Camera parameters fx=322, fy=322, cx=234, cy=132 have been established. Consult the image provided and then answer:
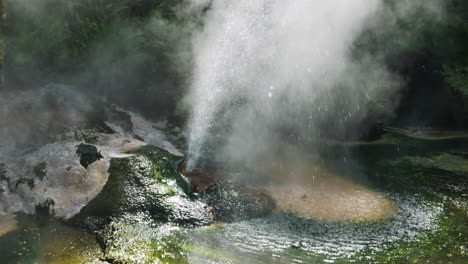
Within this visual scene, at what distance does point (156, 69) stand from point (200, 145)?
1828 mm

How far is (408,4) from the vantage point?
6500mm

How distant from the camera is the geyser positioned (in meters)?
5.91

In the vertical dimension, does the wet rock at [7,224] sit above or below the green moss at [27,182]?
below

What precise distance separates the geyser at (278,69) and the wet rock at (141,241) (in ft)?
8.40

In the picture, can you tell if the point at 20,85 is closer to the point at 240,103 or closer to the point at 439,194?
the point at 240,103

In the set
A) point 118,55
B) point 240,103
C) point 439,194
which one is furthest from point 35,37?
point 439,194

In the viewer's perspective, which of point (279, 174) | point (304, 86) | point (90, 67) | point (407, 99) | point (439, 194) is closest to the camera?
point (439, 194)

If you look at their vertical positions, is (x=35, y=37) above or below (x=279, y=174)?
above

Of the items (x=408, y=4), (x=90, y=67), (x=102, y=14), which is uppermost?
(x=408, y=4)

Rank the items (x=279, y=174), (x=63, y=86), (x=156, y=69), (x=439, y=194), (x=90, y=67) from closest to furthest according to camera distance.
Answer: (x=439, y=194) → (x=279, y=174) → (x=63, y=86) → (x=90, y=67) → (x=156, y=69)

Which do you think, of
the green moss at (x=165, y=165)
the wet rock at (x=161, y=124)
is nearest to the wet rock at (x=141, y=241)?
the green moss at (x=165, y=165)

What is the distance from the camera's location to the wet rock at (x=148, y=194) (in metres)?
3.34

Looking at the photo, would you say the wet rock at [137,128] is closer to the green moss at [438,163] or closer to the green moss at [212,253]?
the green moss at [212,253]

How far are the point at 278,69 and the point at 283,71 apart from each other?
4.4 inches
